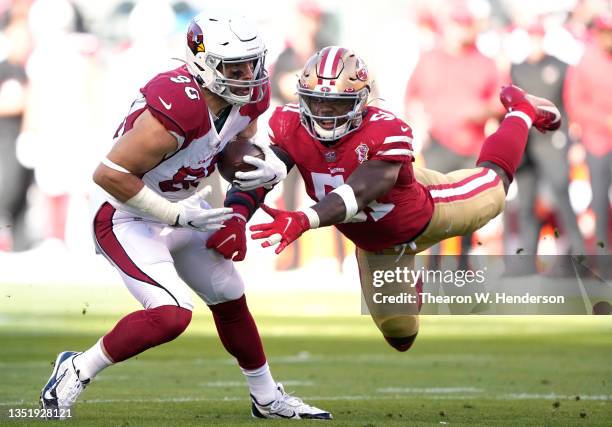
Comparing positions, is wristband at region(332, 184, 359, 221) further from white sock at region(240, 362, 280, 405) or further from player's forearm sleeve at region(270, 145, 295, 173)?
white sock at region(240, 362, 280, 405)

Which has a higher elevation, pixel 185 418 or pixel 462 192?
pixel 462 192

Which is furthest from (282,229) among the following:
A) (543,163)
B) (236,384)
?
(543,163)

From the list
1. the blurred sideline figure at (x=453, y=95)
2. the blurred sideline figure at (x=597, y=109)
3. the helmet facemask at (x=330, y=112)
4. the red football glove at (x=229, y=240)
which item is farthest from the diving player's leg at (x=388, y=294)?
the blurred sideline figure at (x=597, y=109)

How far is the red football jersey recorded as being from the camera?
17.6 ft

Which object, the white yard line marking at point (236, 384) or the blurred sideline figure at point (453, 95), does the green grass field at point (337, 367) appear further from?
the blurred sideline figure at point (453, 95)

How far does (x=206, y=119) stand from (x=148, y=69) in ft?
21.5

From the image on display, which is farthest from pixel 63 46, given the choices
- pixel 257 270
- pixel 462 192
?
pixel 462 192

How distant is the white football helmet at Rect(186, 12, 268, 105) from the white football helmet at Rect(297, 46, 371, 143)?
10.1 inches

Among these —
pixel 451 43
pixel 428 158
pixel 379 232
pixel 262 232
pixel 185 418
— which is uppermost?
pixel 262 232

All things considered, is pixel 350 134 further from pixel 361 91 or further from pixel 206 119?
pixel 206 119

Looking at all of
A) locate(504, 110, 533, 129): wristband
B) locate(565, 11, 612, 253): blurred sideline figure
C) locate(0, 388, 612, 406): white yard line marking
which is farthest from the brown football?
locate(565, 11, 612, 253): blurred sideline figure

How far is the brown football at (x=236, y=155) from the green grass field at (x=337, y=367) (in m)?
1.03

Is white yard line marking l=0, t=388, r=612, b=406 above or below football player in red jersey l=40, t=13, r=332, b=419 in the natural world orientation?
below

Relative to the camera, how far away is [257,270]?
11305 mm
